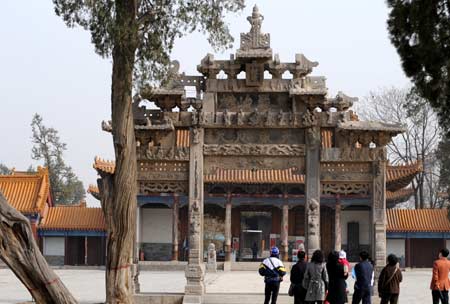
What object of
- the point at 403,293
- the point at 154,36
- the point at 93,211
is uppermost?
the point at 154,36

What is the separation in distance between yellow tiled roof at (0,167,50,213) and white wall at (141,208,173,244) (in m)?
5.42

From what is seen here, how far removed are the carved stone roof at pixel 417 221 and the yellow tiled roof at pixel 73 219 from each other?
49.0 ft

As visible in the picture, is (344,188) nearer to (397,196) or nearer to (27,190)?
(397,196)

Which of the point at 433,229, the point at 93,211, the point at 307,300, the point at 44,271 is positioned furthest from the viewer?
the point at 93,211

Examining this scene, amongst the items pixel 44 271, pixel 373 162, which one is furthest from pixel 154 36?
pixel 44 271

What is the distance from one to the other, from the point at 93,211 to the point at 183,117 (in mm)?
23302

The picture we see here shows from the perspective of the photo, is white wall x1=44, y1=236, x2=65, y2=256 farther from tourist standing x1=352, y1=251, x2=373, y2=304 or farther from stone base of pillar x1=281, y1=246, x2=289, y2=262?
tourist standing x1=352, y1=251, x2=373, y2=304

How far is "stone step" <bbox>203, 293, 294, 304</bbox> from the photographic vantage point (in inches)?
754

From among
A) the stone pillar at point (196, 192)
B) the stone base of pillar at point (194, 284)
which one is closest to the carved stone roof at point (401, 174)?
the stone pillar at point (196, 192)

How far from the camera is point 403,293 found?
23859 millimetres

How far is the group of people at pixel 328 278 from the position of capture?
13805 mm

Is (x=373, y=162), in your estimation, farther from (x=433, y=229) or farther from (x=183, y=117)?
(x=433, y=229)

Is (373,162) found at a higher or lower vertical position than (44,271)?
higher

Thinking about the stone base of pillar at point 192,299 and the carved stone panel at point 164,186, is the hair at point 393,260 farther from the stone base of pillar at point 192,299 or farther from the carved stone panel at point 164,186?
the carved stone panel at point 164,186
